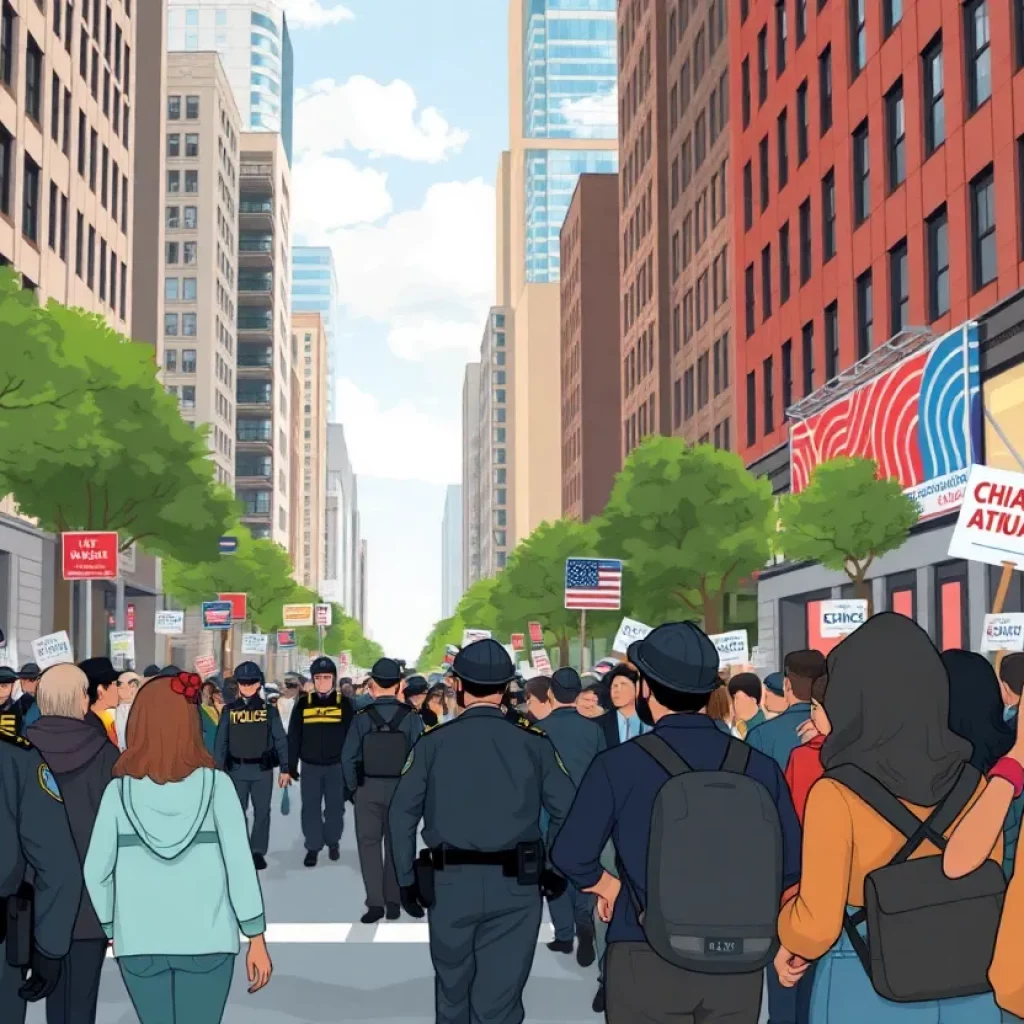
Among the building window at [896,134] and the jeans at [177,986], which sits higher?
the building window at [896,134]

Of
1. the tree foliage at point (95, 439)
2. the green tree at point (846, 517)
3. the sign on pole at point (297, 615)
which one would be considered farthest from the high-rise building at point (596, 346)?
the green tree at point (846, 517)

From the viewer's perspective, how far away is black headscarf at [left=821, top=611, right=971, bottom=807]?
3951 mm

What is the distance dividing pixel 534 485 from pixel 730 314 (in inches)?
4643

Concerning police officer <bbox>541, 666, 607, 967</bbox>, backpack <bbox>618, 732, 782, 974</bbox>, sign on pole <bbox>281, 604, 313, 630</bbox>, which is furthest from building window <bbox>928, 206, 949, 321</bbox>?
sign on pole <bbox>281, 604, 313, 630</bbox>

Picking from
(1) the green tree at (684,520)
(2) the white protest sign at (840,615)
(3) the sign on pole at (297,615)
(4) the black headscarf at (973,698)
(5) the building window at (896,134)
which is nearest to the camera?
(4) the black headscarf at (973,698)

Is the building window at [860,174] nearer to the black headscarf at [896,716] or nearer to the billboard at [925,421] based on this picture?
the billboard at [925,421]

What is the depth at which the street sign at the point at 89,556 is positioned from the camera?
98.5ft

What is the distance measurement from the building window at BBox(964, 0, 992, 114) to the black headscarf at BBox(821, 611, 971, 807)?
2906cm

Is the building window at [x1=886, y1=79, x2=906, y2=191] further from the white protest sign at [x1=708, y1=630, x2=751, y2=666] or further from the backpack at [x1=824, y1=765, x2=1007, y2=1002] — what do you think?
the backpack at [x1=824, y1=765, x2=1007, y2=1002]

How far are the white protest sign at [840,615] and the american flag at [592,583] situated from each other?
5501 millimetres

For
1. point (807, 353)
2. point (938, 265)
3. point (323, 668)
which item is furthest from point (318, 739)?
point (807, 353)

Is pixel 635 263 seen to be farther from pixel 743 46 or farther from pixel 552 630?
pixel 743 46

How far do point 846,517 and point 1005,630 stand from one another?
12979mm

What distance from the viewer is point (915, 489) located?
34531 millimetres
